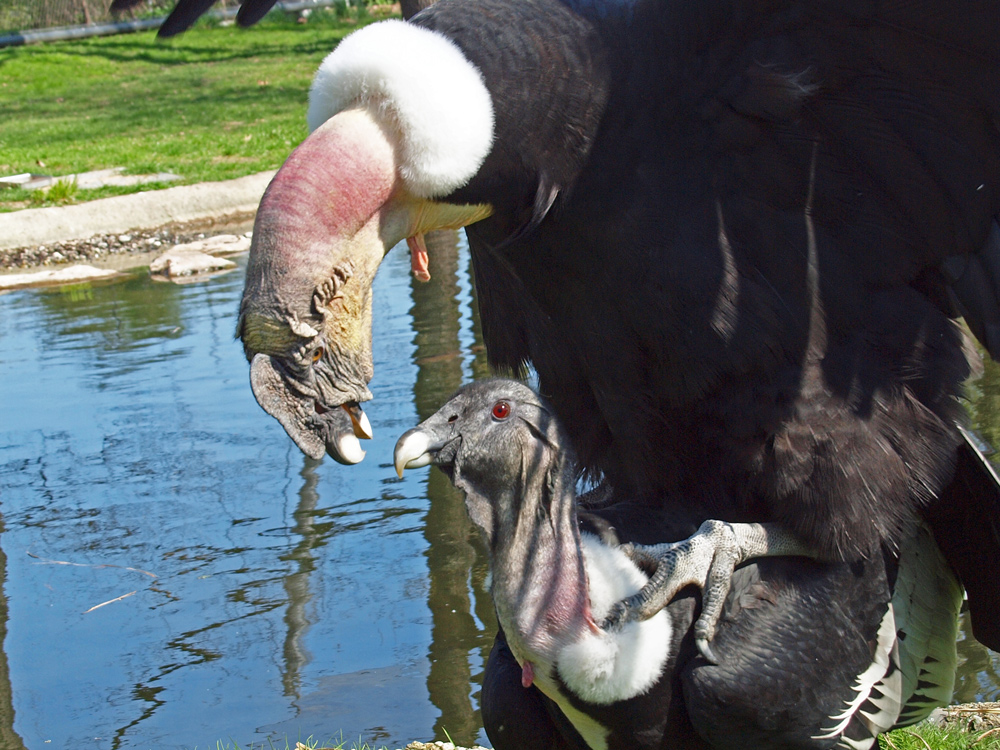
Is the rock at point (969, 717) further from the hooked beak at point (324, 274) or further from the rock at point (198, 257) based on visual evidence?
the rock at point (198, 257)

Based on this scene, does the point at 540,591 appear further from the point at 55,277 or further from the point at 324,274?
the point at 55,277

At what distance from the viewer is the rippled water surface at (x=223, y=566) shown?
359 cm

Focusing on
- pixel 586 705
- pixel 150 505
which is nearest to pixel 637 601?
pixel 586 705

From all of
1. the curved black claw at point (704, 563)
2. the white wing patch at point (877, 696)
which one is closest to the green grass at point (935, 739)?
the white wing patch at point (877, 696)

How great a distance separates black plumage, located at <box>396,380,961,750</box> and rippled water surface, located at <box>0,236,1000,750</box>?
1023mm

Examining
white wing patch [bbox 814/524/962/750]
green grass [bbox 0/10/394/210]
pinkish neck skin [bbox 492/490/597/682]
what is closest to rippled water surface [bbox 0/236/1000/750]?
white wing patch [bbox 814/524/962/750]

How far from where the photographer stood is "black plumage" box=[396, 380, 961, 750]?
238 cm

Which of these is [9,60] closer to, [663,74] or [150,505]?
[150,505]

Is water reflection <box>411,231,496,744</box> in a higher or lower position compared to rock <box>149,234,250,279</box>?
higher

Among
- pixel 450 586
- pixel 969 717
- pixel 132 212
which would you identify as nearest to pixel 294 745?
pixel 450 586

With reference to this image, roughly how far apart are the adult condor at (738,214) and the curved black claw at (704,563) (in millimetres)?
20

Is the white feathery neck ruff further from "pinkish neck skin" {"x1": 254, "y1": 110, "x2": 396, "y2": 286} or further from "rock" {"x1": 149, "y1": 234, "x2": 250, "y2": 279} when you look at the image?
"rock" {"x1": 149, "y1": 234, "x2": 250, "y2": 279}

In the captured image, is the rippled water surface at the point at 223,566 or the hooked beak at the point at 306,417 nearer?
the hooked beak at the point at 306,417

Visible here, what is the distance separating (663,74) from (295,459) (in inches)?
133
